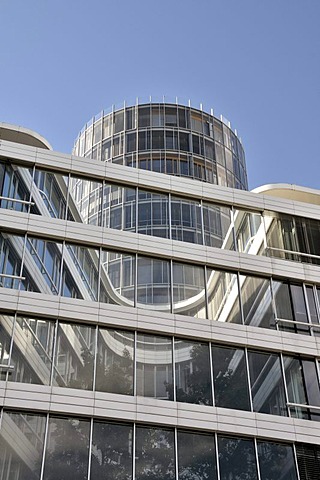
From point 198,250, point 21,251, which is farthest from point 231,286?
point 21,251

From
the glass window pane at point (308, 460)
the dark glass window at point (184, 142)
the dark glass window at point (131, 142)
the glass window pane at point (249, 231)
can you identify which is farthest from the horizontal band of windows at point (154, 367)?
the dark glass window at point (131, 142)

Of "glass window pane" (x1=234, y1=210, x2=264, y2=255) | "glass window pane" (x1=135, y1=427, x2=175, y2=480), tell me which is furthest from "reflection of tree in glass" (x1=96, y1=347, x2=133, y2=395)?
"glass window pane" (x1=234, y1=210, x2=264, y2=255)

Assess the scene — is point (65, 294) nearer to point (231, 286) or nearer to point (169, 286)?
point (169, 286)

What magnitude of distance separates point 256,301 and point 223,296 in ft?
4.09

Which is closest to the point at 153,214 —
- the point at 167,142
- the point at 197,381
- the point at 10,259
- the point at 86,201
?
the point at 86,201

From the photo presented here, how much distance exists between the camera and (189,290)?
23.8 m

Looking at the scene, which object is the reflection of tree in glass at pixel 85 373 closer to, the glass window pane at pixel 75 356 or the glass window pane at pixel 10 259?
the glass window pane at pixel 75 356

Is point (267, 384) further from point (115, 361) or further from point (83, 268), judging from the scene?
point (83, 268)

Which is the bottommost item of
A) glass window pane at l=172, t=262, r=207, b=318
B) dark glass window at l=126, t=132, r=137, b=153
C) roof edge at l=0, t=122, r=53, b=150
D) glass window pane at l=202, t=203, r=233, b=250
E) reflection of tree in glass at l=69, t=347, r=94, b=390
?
reflection of tree in glass at l=69, t=347, r=94, b=390

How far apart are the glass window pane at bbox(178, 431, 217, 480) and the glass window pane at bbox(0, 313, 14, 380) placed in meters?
5.55

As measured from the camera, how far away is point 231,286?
24469 mm

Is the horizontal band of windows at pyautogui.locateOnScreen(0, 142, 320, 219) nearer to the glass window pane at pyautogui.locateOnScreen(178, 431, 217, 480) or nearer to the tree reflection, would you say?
the tree reflection

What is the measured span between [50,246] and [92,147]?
3759cm

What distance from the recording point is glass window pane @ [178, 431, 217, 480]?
20.0 meters
